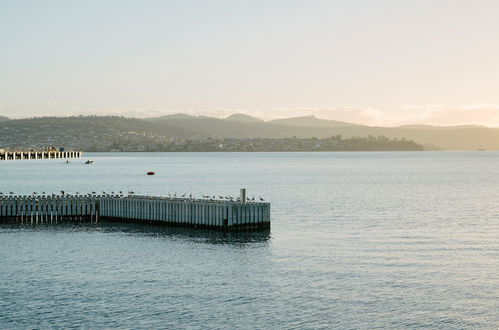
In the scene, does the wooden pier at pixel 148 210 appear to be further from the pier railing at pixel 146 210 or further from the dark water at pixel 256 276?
the dark water at pixel 256 276

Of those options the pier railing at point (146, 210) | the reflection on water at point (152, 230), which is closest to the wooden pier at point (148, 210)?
the pier railing at point (146, 210)

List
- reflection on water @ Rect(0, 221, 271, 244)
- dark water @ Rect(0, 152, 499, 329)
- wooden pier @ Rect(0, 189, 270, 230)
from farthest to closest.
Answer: wooden pier @ Rect(0, 189, 270, 230)
reflection on water @ Rect(0, 221, 271, 244)
dark water @ Rect(0, 152, 499, 329)

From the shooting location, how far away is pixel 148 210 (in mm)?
76000

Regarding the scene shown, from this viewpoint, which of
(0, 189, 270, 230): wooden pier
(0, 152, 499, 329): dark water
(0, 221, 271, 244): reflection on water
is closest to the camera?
(0, 152, 499, 329): dark water

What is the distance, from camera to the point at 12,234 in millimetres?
67062

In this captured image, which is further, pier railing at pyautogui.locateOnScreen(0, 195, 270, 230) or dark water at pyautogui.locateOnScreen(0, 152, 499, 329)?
pier railing at pyautogui.locateOnScreen(0, 195, 270, 230)

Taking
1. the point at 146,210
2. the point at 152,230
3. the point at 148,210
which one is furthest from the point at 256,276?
the point at 146,210

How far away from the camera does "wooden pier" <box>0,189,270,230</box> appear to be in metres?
A: 68.2

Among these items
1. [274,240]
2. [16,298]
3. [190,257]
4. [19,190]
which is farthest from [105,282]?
[19,190]

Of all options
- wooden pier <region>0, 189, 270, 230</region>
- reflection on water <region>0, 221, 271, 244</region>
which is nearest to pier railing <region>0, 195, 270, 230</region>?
wooden pier <region>0, 189, 270, 230</region>

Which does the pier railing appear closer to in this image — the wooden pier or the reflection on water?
the wooden pier

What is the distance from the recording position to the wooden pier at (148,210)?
68250 millimetres

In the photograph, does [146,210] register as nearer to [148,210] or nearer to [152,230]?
[148,210]

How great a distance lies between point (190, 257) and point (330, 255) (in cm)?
1191
